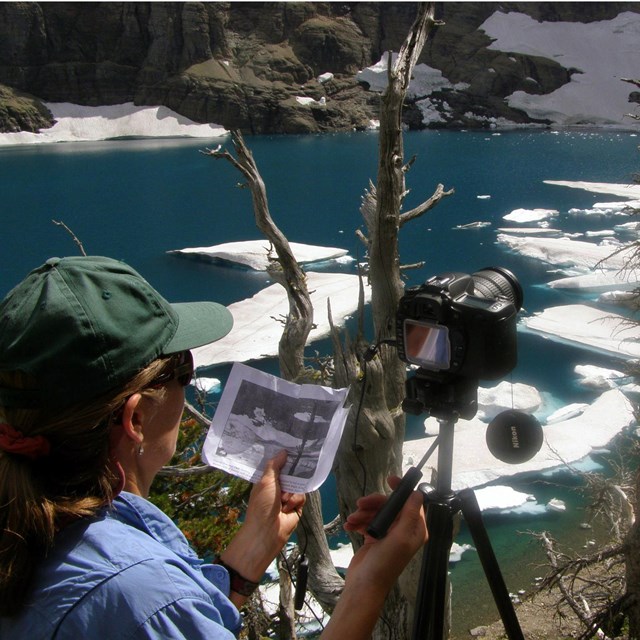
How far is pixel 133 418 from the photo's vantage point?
0.87 m

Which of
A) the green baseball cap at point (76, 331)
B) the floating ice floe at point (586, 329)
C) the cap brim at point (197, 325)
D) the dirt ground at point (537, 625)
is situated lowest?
the floating ice floe at point (586, 329)

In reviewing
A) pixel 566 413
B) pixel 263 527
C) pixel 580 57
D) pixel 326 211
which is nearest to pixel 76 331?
pixel 263 527

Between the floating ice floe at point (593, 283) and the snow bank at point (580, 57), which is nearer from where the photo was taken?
the floating ice floe at point (593, 283)

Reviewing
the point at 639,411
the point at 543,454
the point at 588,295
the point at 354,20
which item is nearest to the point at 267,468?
the point at 639,411

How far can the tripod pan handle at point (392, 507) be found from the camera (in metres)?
1.07

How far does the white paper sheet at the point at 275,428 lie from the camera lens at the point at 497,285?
343 millimetres

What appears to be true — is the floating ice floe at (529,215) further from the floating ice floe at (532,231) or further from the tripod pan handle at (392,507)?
the tripod pan handle at (392,507)

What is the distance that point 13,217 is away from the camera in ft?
66.7

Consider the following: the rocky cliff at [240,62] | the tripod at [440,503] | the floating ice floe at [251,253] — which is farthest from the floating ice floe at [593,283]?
the rocky cliff at [240,62]

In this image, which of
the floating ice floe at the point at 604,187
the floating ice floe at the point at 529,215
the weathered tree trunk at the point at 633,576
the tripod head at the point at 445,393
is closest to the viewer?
the tripod head at the point at 445,393

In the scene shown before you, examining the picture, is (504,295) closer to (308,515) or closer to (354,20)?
(308,515)

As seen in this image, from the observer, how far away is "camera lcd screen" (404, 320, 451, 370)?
3.94ft

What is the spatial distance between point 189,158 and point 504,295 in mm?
33573

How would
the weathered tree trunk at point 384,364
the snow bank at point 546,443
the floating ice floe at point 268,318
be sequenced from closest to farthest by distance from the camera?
1. the weathered tree trunk at point 384,364
2. the snow bank at point 546,443
3. the floating ice floe at point 268,318
